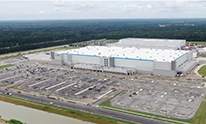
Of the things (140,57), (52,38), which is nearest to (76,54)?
(140,57)

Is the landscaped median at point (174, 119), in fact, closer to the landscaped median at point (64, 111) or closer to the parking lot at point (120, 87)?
the parking lot at point (120, 87)

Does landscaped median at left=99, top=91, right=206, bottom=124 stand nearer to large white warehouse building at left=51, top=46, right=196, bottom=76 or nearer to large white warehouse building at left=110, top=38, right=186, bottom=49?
large white warehouse building at left=51, top=46, right=196, bottom=76

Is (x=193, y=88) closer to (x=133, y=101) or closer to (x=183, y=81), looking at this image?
(x=183, y=81)

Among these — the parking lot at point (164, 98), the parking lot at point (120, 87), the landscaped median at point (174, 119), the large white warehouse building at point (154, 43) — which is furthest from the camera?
the large white warehouse building at point (154, 43)

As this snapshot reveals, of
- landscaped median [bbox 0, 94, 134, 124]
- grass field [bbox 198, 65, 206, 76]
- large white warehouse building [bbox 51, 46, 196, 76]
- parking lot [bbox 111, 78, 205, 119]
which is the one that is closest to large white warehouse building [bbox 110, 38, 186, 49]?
large white warehouse building [bbox 51, 46, 196, 76]

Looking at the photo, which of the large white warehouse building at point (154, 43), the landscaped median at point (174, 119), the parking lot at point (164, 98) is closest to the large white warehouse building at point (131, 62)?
the parking lot at point (164, 98)

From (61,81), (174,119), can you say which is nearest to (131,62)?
(61,81)
